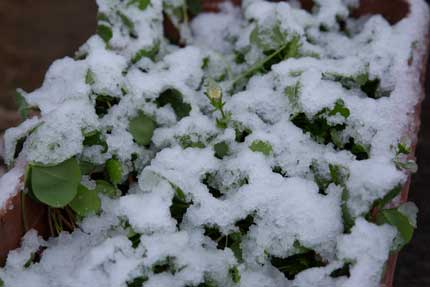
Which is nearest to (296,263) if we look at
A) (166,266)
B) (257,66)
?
(166,266)

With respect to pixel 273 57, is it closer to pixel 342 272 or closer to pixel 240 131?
pixel 240 131

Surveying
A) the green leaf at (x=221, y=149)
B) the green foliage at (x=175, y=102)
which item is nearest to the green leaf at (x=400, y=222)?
the green leaf at (x=221, y=149)

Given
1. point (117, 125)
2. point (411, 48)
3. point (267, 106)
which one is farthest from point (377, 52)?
point (117, 125)

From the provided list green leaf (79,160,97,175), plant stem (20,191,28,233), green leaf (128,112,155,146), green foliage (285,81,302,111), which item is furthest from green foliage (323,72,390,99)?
plant stem (20,191,28,233)

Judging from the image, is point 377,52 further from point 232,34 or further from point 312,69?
point 232,34

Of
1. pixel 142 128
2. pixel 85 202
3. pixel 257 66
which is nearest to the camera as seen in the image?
pixel 85 202

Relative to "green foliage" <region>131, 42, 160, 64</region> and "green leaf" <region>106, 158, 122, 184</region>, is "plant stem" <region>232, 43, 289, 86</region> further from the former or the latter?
"green leaf" <region>106, 158, 122, 184</region>

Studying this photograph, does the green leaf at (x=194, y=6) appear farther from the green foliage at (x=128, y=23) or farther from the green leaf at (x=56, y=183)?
the green leaf at (x=56, y=183)

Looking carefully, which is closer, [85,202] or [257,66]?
[85,202]
